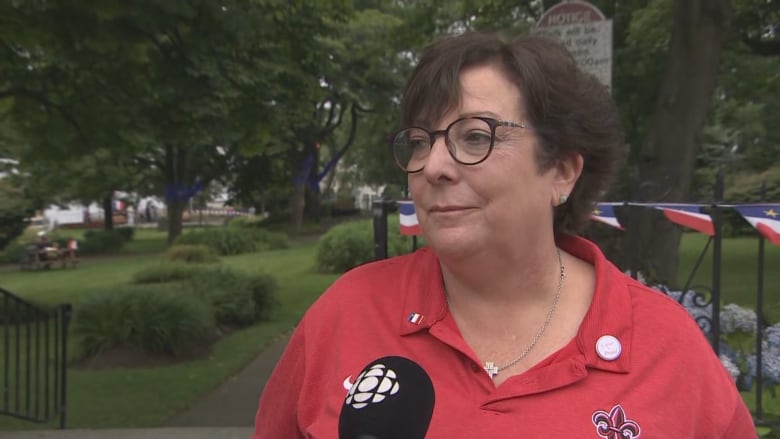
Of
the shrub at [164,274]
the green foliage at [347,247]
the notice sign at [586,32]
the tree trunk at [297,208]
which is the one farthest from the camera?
the tree trunk at [297,208]

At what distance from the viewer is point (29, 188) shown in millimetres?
24969

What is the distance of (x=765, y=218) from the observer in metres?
3.20

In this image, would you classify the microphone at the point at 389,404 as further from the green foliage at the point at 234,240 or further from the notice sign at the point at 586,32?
the green foliage at the point at 234,240

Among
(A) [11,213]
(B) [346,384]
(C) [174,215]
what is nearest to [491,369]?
(B) [346,384]

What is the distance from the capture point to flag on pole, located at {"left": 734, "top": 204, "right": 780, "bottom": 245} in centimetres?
310

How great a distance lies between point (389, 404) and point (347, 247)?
1500 centimetres

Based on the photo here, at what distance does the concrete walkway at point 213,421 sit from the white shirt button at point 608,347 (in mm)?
4568

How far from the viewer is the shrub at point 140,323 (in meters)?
8.09

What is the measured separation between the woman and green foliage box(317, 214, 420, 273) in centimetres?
1364

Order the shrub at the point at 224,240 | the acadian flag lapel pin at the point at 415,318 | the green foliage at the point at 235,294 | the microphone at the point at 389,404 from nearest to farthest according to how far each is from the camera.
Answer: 1. the microphone at the point at 389,404
2. the acadian flag lapel pin at the point at 415,318
3. the green foliage at the point at 235,294
4. the shrub at the point at 224,240

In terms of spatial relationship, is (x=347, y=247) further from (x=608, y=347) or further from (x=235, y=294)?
(x=608, y=347)

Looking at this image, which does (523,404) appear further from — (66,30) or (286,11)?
(286,11)

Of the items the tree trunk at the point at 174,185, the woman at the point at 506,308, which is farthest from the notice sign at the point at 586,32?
the tree trunk at the point at 174,185

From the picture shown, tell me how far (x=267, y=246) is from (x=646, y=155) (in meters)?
18.4
